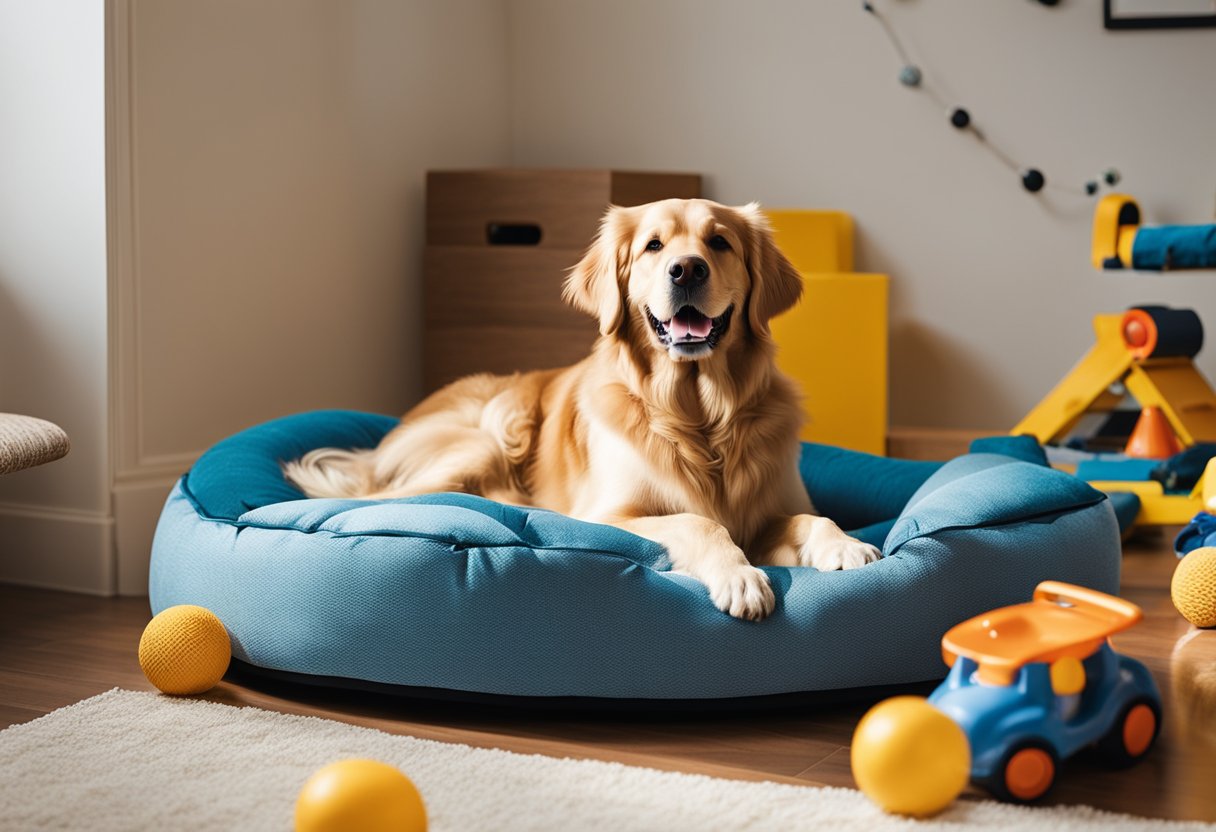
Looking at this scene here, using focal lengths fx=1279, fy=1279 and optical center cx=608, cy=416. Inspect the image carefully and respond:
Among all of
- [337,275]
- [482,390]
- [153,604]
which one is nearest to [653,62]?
[337,275]

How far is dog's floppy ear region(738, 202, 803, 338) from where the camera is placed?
8.91 feet

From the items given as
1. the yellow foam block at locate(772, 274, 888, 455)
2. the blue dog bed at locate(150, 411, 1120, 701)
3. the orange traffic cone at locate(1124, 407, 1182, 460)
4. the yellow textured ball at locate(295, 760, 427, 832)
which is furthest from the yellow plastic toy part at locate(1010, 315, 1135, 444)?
the yellow textured ball at locate(295, 760, 427, 832)

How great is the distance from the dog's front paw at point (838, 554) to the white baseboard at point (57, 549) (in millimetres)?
1823

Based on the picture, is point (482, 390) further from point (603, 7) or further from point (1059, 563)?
point (603, 7)

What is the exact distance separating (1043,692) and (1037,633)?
0.30ft

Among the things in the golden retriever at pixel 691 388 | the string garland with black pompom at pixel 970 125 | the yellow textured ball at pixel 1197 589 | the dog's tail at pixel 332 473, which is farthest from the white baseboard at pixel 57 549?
the string garland with black pompom at pixel 970 125

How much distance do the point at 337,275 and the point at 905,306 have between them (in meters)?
2.05

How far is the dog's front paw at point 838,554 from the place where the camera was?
7.47 feet

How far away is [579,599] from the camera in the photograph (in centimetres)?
212

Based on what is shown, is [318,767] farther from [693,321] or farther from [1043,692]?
[693,321]

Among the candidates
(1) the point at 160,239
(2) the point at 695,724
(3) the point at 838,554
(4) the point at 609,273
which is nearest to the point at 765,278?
(4) the point at 609,273

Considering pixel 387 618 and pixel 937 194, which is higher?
pixel 937 194

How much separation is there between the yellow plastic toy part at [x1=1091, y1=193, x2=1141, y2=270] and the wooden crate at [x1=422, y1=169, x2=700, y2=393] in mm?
1467

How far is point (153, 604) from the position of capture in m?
2.70
